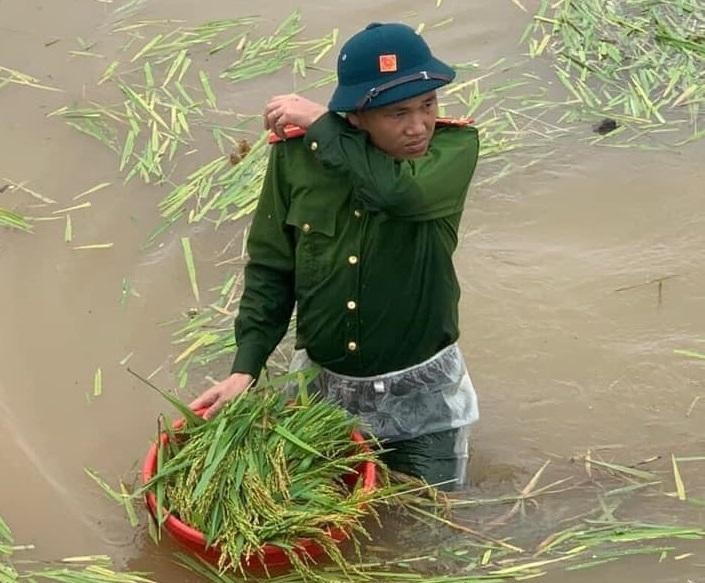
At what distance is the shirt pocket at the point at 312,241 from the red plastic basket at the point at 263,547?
1.54 ft

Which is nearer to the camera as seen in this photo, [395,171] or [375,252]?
[395,171]

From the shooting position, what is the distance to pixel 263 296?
333 cm

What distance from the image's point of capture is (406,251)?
3.15 metres

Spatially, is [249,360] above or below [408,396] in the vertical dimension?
above

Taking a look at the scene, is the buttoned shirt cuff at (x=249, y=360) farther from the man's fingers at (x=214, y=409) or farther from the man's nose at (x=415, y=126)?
the man's nose at (x=415, y=126)

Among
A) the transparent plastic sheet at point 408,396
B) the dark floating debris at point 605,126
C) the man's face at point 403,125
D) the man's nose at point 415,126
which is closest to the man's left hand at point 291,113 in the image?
the man's face at point 403,125

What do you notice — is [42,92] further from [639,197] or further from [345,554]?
[345,554]

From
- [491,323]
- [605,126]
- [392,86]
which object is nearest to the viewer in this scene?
[392,86]

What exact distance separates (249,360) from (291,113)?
0.71m

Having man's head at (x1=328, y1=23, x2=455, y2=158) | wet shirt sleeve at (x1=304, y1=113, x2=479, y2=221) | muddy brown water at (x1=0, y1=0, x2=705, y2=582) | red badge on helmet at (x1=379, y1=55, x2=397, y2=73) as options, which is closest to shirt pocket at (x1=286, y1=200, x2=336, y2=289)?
wet shirt sleeve at (x1=304, y1=113, x2=479, y2=221)

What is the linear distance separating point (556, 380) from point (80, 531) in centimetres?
162

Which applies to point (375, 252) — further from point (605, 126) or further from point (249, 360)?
point (605, 126)

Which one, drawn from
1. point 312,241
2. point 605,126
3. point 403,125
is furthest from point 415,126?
point 605,126

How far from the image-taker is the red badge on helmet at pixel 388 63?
2.88 m
